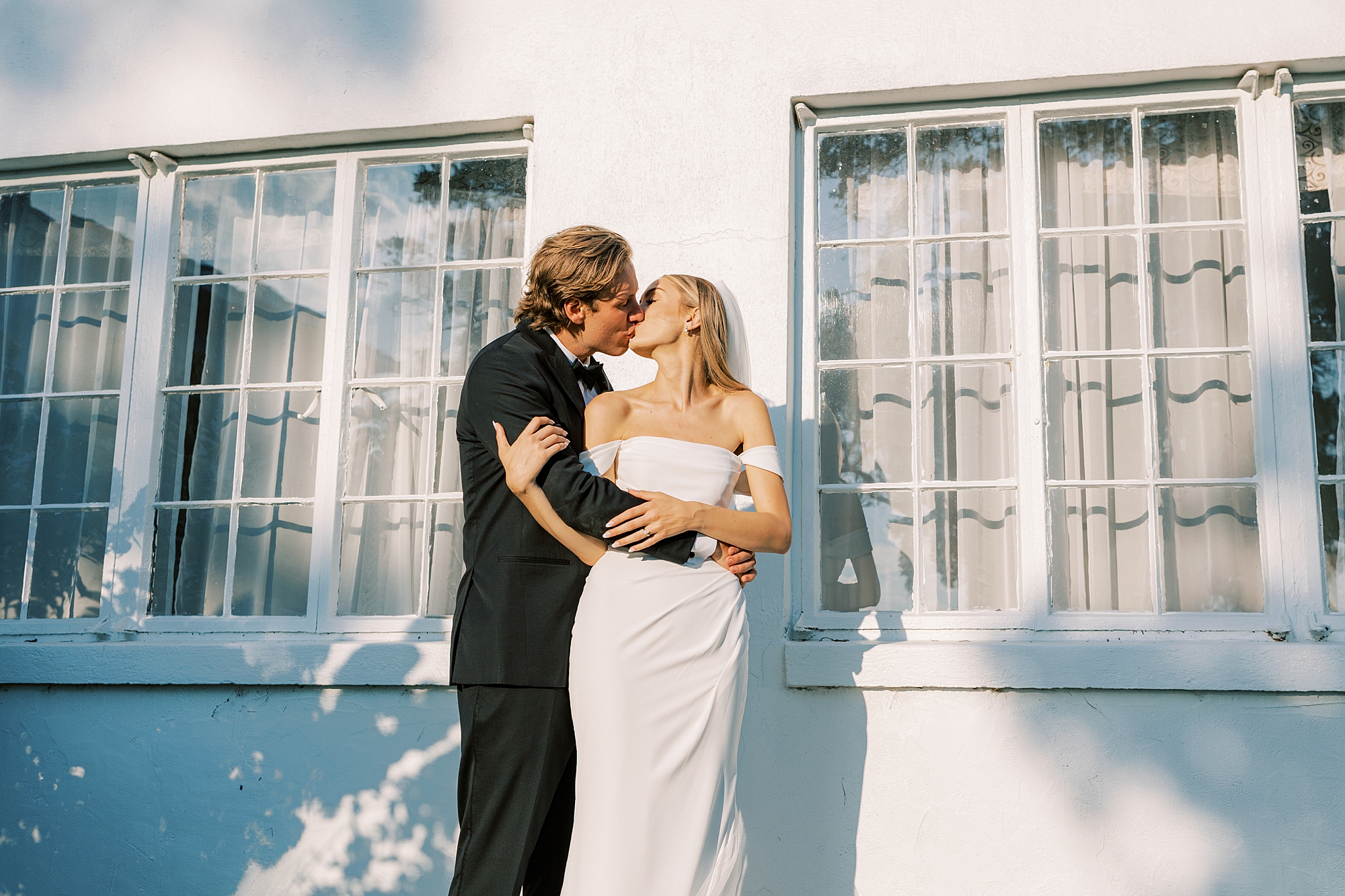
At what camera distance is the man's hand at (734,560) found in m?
2.78

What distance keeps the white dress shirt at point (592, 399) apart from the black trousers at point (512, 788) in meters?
0.49

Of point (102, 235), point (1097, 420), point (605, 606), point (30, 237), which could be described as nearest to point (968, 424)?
point (1097, 420)

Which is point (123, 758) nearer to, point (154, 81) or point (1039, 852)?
point (154, 81)

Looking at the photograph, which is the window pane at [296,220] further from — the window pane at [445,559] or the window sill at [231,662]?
the window sill at [231,662]

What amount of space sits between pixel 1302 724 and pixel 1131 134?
6.52 feet

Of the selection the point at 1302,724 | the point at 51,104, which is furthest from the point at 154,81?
the point at 1302,724

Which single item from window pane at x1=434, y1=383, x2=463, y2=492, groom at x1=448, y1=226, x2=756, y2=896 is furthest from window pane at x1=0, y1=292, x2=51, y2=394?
groom at x1=448, y1=226, x2=756, y2=896

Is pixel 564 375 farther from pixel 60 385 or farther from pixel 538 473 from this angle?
pixel 60 385

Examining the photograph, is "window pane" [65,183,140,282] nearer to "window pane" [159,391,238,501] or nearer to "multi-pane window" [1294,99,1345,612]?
"window pane" [159,391,238,501]

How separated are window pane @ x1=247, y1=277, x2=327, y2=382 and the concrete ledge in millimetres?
2164

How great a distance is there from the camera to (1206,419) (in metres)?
3.55

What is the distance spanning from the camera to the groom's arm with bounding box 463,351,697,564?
2.62m

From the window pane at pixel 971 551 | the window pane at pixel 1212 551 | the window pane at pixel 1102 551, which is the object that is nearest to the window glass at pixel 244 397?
the window pane at pixel 971 551

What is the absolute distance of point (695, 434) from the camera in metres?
2.87
